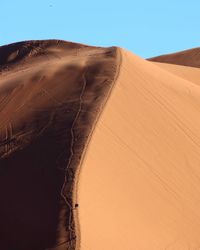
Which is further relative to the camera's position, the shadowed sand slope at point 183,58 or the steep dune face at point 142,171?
the shadowed sand slope at point 183,58

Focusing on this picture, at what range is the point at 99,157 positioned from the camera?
16.6 m

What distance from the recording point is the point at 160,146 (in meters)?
18.3

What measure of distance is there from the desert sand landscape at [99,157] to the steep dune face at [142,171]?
2cm

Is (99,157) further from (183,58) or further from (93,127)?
(183,58)

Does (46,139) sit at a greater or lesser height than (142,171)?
greater

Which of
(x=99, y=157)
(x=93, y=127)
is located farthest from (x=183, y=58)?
(x=99, y=157)

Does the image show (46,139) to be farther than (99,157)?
Yes

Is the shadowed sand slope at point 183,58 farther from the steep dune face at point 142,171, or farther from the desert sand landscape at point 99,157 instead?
the steep dune face at point 142,171

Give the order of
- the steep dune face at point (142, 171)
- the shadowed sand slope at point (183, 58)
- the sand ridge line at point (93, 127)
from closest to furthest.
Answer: the sand ridge line at point (93, 127) < the steep dune face at point (142, 171) < the shadowed sand slope at point (183, 58)

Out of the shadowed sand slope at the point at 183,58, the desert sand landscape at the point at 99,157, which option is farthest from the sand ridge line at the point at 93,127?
the shadowed sand slope at the point at 183,58

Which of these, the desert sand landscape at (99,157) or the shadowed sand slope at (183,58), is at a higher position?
the shadowed sand slope at (183,58)

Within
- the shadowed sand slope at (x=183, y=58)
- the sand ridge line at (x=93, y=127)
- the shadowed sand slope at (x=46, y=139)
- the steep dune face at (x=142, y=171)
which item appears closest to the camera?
the sand ridge line at (x=93, y=127)

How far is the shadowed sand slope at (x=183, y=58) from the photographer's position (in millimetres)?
36719

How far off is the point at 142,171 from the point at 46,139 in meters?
1.82
